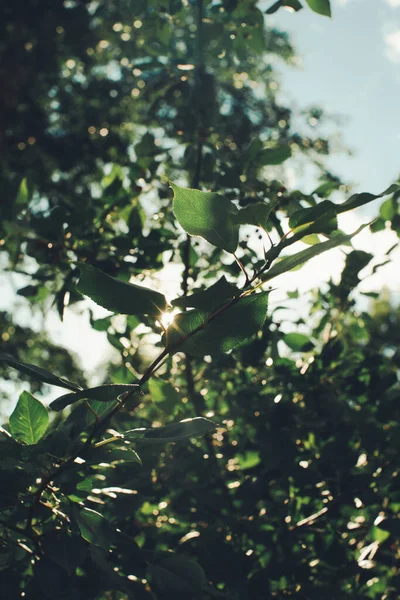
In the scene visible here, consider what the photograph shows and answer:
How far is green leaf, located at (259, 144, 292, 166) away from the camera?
1.75m

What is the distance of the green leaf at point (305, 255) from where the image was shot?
839 millimetres

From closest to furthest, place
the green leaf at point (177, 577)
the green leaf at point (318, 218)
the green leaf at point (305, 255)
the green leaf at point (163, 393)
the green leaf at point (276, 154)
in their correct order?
1. the green leaf at point (305, 255)
2. the green leaf at point (318, 218)
3. the green leaf at point (177, 577)
4. the green leaf at point (163, 393)
5. the green leaf at point (276, 154)

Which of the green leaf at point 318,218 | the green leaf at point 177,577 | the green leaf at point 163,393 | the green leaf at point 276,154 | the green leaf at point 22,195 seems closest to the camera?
the green leaf at point 318,218

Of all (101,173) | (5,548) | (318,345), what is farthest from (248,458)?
(101,173)

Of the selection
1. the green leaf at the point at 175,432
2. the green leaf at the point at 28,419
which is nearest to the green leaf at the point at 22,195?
the green leaf at the point at 28,419

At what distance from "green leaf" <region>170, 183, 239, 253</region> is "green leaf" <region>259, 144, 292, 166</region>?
34.4 inches

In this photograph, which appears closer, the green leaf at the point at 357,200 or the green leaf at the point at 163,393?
the green leaf at the point at 357,200

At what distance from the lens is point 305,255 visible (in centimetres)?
86

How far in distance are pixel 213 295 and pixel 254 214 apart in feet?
0.64

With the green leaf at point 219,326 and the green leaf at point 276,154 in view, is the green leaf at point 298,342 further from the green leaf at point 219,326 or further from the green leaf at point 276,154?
the green leaf at point 219,326

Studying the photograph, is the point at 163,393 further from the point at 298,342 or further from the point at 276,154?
the point at 276,154

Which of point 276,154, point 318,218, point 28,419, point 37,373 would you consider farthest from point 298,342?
point 37,373

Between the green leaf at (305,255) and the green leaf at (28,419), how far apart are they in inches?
24.0

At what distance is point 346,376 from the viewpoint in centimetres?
188
